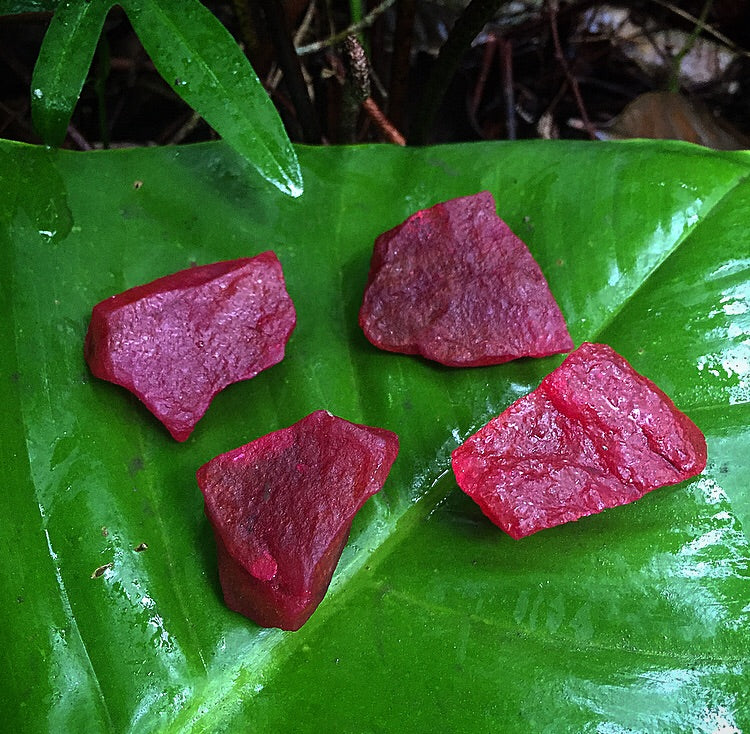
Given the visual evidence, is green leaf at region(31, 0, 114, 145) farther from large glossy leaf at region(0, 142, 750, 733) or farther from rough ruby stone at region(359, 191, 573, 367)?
rough ruby stone at region(359, 191, 573, 367)

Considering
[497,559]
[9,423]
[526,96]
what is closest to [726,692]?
[497,559]

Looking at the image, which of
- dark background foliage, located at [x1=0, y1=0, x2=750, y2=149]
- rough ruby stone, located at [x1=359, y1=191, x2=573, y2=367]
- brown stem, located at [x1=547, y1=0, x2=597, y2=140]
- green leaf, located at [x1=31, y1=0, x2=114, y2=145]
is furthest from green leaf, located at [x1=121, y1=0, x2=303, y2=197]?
brown stem, located at [x1=547, y1=0, x2=597, y2=140]

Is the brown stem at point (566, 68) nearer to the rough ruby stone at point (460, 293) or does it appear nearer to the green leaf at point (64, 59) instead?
the rough ruby stone at point (460, 293)

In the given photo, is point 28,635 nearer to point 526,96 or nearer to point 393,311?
point 393,311

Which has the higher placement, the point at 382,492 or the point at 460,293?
the point at 460,293

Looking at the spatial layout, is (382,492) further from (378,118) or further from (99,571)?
(378,118)

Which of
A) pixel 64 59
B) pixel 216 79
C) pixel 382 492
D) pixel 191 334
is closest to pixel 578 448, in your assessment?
pixel 382 492
